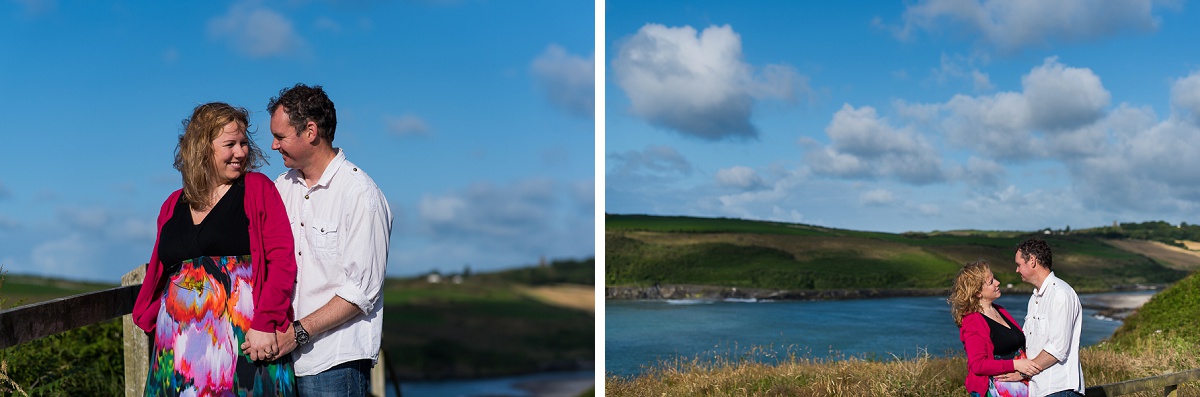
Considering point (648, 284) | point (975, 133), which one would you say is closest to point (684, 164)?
point (648, 284)

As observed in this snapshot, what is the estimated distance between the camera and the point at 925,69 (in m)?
10.8

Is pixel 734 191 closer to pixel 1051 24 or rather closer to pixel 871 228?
pixel 871 228

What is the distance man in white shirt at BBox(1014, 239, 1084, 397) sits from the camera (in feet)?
9.39

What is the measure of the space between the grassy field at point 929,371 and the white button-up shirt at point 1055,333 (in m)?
2.46

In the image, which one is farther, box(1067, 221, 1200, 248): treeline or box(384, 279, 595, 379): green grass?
box(1067, 221, 1200, 248): treeline

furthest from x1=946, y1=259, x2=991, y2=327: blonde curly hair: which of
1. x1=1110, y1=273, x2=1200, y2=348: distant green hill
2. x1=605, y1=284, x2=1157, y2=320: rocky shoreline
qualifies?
x1=605, y1=284, x2=1157, y2=320: rocky shoreline

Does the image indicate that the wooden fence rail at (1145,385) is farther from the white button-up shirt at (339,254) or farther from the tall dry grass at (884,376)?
the white button-up shirt at (339,254)

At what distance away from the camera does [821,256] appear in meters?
11.5

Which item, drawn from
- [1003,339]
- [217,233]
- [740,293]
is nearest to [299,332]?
[217,233]

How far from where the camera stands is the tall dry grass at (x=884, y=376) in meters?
5.57

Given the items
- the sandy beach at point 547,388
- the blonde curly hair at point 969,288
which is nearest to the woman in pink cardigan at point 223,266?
the sandy beach at point 547,388

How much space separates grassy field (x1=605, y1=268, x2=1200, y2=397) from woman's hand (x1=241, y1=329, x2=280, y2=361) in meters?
3.86

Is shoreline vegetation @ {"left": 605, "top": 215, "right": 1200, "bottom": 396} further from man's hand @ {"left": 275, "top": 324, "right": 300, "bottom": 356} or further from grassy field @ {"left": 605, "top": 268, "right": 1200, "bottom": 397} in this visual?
man's hand @ {"left": 275, "top": 324, "right": 300, "bottom": 356}

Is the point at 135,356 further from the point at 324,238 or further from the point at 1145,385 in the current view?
the point at 1145,385
